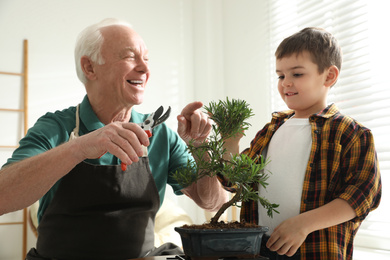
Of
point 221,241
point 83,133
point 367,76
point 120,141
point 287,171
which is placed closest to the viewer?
point 221,241

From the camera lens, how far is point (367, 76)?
2518 mm

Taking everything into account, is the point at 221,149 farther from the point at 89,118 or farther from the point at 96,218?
the point at 89,118

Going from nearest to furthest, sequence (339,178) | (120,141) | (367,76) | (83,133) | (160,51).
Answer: (120,141) < (339,178) < (83,133) < (367,76) < (160,51)

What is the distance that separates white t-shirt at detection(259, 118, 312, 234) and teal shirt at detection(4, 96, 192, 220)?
1.08 feet

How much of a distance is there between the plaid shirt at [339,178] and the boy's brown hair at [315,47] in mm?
224

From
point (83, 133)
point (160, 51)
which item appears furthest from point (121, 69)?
point (160, 51)

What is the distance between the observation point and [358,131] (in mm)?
1267

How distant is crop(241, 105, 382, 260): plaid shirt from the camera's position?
1185 mm

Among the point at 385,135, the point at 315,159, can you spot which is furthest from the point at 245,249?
the point at 385,135

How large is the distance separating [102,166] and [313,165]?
684 millimetres

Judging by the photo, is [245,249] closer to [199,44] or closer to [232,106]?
[232,106]

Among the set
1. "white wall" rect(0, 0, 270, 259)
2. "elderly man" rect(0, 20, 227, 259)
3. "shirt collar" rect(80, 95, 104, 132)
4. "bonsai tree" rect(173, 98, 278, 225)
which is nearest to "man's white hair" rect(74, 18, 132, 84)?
"elderly man" rect(0, 20, 227, 259)

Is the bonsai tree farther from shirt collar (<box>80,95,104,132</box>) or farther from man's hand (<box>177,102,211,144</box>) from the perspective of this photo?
shirt collar (<box>80,95,104,132</box>)

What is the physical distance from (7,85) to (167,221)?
5.69ft
